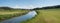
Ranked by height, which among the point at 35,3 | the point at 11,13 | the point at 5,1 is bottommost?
the point at 11,13

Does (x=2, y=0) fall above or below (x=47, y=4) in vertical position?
above

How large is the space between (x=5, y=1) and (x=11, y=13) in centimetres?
69

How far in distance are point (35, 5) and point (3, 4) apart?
1.00 metres

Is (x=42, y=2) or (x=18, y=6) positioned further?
(x=42, y=2)

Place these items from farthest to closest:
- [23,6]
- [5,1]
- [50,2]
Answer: [50,2], [23,6], [5,1]

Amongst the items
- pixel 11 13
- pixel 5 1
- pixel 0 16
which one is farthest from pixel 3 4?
pixel 11 13

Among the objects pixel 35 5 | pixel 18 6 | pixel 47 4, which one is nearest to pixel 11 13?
pixel 18 6

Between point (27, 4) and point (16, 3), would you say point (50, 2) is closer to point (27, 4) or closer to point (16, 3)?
point (27, 4)

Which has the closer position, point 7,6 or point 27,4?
point 7,6

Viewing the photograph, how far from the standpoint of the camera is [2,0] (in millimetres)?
3676

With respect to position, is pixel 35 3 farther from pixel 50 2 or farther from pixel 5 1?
pixel 5 1

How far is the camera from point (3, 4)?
3.70m

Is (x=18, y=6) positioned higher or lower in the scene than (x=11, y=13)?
higher

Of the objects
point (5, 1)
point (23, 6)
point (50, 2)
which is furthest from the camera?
point (50, 2)
